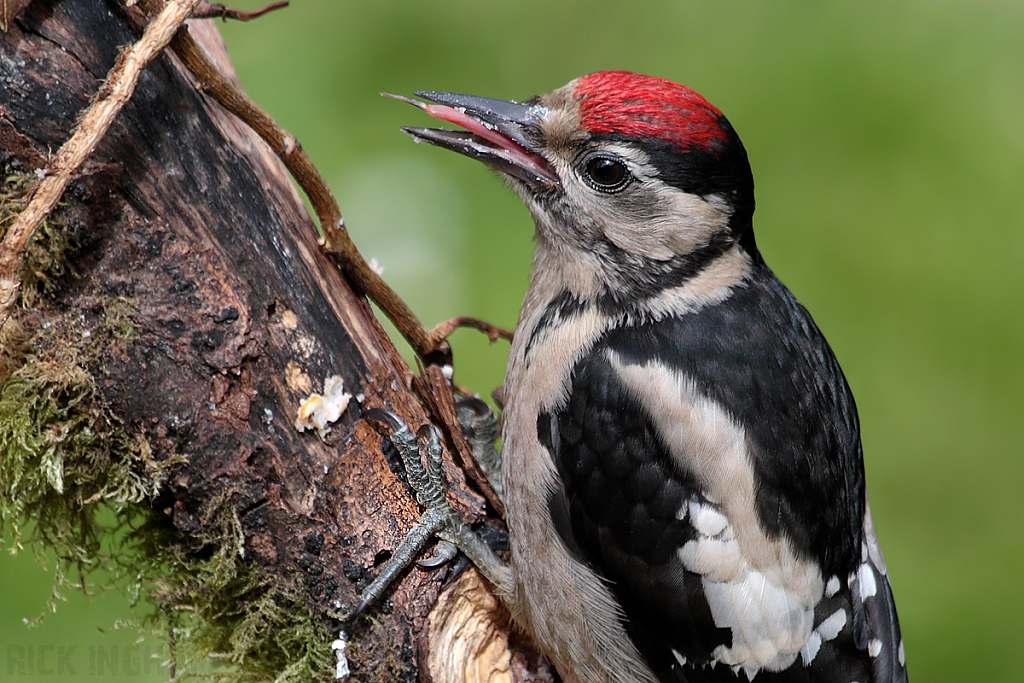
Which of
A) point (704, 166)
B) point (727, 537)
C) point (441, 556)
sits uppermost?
point (704, 166)

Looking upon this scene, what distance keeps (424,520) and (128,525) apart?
0.69 m

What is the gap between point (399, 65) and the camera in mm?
5707

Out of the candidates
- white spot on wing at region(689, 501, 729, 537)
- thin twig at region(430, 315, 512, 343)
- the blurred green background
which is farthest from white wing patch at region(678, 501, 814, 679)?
the blurred green background

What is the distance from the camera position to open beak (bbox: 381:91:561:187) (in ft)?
8.72

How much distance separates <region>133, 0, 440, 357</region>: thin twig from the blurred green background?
7.59 feet

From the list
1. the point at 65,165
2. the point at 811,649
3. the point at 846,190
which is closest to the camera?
the point at 65,165

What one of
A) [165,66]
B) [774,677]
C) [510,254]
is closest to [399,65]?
[510,254]

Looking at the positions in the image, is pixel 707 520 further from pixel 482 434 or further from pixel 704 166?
pixel 704 166

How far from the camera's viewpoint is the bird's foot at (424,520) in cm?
217

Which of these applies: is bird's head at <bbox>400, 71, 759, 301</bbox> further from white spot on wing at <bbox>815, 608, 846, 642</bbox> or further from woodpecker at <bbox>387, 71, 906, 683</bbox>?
white spot on wing at <bbox>815, 608, 846, 642</bbox>

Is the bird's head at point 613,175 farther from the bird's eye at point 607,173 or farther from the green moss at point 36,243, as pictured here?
the green moss at point 36,243

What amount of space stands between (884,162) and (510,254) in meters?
2.25

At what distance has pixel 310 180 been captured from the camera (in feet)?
7.28

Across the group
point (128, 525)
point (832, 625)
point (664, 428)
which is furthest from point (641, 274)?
point (128, 525)
